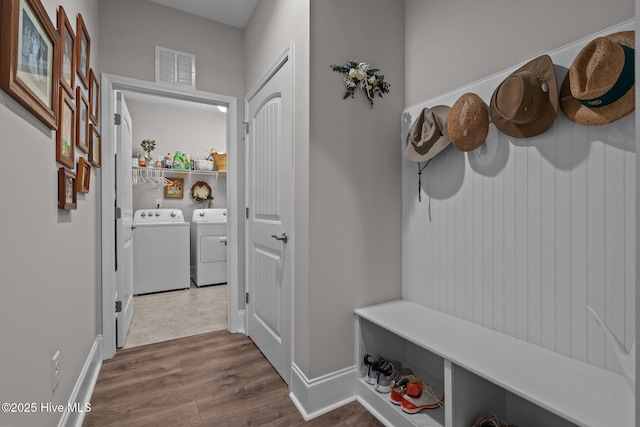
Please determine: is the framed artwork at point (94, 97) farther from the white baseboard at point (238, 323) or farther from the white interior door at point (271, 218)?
the white baseboard at point (238, 323)

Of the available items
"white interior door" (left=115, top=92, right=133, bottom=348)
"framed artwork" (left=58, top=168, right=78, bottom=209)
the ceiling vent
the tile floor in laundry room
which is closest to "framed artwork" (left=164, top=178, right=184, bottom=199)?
the tile floor in laundry room

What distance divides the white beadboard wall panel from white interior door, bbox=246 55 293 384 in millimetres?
819

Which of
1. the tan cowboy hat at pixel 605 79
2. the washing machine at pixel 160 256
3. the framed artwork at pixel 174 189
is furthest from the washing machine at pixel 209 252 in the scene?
the tan cowboy hat at pixel 605 79

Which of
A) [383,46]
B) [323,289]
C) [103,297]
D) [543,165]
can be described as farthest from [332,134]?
[103,297]

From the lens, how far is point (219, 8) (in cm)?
250

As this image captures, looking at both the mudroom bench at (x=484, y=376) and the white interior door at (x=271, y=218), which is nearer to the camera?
the mudroom bench at (x=484, y=376)

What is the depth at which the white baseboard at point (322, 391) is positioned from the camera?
5.25ft

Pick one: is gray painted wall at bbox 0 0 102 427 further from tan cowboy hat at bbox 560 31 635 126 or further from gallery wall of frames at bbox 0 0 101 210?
tan cowboy hat at bbox 560 31 635 126

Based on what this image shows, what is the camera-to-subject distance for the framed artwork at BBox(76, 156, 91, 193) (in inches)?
64.5

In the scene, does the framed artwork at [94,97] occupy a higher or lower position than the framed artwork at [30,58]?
higher

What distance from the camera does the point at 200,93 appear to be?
2.57m

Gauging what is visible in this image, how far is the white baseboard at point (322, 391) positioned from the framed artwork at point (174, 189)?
3.77m

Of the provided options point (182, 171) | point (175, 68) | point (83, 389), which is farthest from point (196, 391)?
point (182, 171)

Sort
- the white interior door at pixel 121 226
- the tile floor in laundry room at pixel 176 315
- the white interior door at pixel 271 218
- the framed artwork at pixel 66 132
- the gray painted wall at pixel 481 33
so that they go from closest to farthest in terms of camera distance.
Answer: the gray painted wall at pixel 481 33, the framed artwork at pixel 66 132, the white interior door at pixel 271 218, the white interior door at pixel 121 226, the tile floor in laundry room at pixel 176 315
